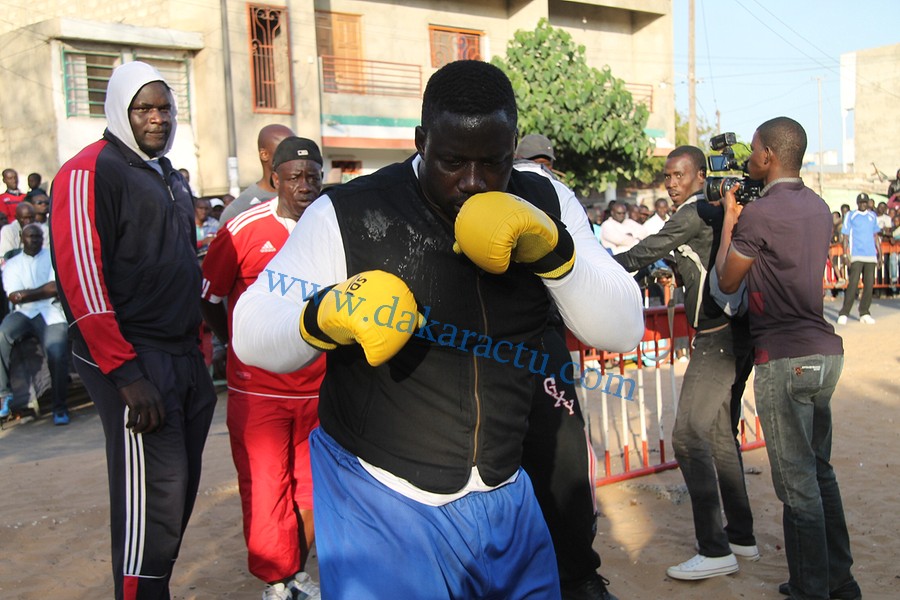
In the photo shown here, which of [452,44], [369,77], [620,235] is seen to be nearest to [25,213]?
[620,235]

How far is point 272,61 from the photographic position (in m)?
17.1

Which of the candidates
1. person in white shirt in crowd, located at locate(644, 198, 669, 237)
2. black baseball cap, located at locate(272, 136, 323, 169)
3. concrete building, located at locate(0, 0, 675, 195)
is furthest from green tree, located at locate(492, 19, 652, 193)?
black baseball cap, located at locate(272, 136, 323, 169)

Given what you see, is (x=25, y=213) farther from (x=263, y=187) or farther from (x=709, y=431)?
(x=709, y=431)

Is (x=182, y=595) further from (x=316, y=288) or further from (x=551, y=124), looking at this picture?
(x=551, y=124)

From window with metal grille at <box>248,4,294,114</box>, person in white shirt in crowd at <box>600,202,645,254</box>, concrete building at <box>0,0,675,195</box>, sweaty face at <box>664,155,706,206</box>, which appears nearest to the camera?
sweaty face at <box>664,155,706,206</box>

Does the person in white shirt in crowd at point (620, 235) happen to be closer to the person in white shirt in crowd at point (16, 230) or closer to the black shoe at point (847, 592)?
the person in white shirt in crowd at point (16, 230)

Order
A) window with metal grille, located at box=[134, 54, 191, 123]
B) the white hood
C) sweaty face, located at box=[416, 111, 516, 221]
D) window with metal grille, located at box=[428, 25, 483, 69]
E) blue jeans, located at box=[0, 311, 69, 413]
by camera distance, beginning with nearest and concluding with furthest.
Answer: sweaty face, located at box=[416, 111, 516, 221] < the white hood < blue jeans, located at box=[0, 311, 69, 413] < window with metal grille, located at box=[134, 54, 191, 123] < window with metal grille, located at box=[428, 25, 483, 69]

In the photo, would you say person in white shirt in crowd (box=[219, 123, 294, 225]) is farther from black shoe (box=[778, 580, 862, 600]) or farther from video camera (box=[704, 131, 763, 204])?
black shoe (box=[778, 580, 862, 600])

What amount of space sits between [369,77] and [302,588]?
16.2 m

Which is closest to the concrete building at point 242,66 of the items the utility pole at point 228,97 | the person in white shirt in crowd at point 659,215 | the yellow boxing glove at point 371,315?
the utility pole at point 228,97

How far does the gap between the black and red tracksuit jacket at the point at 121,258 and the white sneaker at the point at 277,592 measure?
1.26 m

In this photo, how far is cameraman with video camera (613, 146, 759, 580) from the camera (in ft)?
13.9

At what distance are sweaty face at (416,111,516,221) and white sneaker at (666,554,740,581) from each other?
2874 mm

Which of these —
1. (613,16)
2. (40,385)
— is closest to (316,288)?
(40,385)
